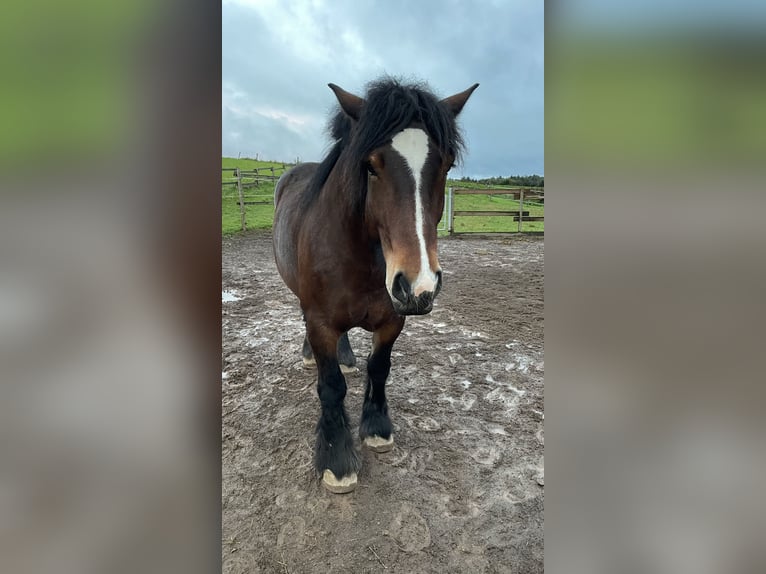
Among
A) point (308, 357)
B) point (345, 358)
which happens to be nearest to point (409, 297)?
point (345, 358)

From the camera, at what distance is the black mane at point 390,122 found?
1560mm

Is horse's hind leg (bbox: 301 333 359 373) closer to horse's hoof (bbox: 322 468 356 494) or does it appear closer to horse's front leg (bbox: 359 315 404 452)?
horse's front leg (bbox: 359 315 404 452)

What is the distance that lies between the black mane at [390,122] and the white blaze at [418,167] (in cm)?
5

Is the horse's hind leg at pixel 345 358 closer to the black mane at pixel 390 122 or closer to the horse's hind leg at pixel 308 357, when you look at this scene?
the horse's hind leg at pixel 308 357

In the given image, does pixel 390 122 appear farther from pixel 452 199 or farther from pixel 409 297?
pixel 452 199

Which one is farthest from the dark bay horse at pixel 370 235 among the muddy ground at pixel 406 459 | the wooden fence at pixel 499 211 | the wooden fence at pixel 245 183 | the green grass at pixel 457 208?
the wooden fence at pixel 499 211

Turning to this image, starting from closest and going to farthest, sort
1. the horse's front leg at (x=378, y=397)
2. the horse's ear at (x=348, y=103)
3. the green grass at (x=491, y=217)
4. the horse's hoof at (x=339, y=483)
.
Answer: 1. the horse's ear at (x=348, y=103)
2. the horse's hoof at (x=339, y=483)
3. the horse's front leg at (x=378, y=397)
4. the green grass at (x=491, y=217)

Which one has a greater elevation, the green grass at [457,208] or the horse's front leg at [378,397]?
the green grass at [457,208]

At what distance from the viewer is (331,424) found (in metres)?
2.13

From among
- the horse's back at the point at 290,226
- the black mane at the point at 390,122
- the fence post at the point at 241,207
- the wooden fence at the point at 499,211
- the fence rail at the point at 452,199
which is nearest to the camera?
the black mane at the point at 390,122

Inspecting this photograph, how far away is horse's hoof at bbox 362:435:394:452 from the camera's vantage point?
2.27 meters
